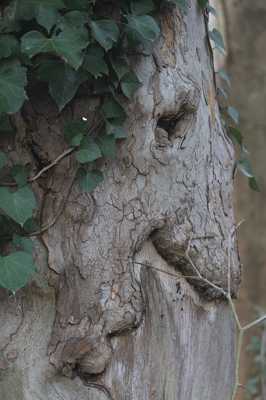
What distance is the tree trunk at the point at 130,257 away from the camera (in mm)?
1542

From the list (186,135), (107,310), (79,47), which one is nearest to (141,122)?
(186,135)

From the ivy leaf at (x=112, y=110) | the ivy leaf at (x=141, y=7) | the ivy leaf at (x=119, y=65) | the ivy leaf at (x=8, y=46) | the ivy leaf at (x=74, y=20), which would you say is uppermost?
the ivy leaf at (x=141, y=7)

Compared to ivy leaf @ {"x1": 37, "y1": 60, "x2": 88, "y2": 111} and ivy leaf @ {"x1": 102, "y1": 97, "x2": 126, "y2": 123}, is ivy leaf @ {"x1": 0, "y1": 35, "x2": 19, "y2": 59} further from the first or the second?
ivy leaf @ {"x1": 102, "y1": 97, "x2": 126, "y2": 123}

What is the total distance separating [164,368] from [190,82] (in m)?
0.63

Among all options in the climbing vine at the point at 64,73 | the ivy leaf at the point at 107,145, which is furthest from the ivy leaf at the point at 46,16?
the ivy leaf at the point at 107,145

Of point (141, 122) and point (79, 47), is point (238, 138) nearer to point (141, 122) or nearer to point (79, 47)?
point (141, 122)

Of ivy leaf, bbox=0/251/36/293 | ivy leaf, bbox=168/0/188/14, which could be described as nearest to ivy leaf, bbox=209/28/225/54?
ivy leaf, bbox=168/0/188/14

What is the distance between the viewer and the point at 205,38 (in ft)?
5.90

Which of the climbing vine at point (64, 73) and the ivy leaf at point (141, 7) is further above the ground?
the ivy leaf at point (141, 7)

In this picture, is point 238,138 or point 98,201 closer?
point 98,201

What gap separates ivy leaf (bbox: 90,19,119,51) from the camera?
147 centimetres

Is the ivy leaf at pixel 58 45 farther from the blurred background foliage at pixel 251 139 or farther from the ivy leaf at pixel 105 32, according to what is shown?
the blurred background foliage at pixel 251 139

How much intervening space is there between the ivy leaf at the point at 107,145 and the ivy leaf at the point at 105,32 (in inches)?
7.2

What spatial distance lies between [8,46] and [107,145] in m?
0.28
